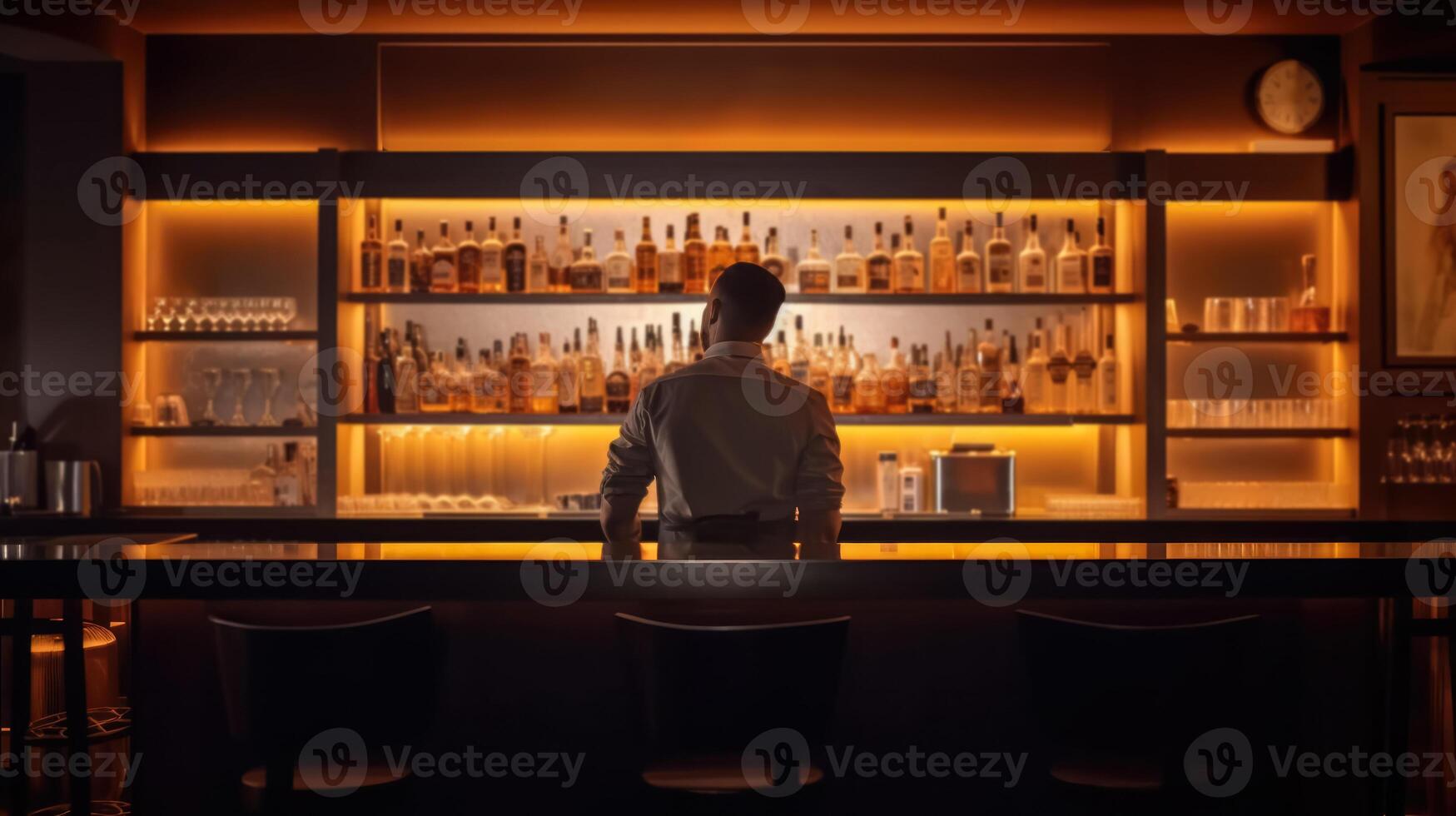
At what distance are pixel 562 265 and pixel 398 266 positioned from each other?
565 mm

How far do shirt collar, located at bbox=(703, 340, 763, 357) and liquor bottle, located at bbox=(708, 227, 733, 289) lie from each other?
1703mm

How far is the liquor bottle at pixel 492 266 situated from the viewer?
385 centimetres

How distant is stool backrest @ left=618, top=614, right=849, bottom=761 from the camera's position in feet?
4.89

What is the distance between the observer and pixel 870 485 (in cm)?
412

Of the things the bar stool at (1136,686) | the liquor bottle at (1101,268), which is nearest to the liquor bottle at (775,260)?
the liquor bottle at (1101,268)

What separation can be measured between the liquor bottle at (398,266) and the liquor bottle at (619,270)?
2.06 ft

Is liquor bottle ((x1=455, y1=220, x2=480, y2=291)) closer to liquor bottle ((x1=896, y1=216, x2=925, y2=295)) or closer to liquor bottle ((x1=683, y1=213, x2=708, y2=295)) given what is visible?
liquor bottle ((x1=683, y1=213, x2=708, y2=295))

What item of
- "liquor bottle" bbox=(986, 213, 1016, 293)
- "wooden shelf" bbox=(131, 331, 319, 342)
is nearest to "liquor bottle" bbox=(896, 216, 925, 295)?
"liquor bottle" bbox=(986, 213, 1016, 293)

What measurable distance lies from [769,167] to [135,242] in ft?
7.35

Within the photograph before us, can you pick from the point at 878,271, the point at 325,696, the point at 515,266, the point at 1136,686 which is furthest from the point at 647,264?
the point at 1136,686

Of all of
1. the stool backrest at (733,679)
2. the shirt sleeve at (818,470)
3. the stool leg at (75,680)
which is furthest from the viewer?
the shirt sleeve at (818,470)

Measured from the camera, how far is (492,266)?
385cm

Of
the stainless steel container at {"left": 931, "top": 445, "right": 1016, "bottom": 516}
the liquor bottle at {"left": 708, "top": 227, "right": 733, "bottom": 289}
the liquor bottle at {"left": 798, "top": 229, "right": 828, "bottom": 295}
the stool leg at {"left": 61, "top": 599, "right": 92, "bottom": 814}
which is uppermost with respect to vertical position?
the liquor bottle at {"left": 708, "top": 227, "right": 733, "bottom": 289}

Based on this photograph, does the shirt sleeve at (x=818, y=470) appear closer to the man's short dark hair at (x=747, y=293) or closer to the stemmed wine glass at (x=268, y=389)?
the man's short dark hair at (x=747, y=293)
